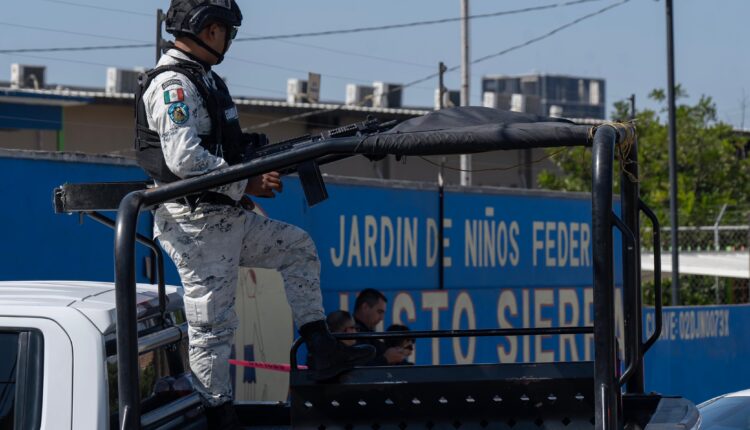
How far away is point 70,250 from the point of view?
8.38 m

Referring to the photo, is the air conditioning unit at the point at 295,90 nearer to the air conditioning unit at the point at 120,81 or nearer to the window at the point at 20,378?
the air conditioning unit at the point at 120,81

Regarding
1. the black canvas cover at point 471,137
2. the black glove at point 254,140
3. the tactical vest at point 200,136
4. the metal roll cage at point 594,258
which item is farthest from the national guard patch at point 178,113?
the black canvas cover at point 471,137

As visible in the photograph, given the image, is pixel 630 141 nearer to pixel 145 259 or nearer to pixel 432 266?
pixel 145 259

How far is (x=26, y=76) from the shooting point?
2977 cm

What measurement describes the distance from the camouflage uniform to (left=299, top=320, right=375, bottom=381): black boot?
277 mm

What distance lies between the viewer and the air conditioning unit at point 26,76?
29297mm

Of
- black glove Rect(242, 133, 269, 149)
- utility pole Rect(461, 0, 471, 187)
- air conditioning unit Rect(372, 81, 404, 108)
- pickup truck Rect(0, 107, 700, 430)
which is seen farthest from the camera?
air conditioning unit Rect(372, 81, 404, 108)

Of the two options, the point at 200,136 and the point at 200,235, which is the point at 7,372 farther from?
the point at 200,136

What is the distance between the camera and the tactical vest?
395 centimetres

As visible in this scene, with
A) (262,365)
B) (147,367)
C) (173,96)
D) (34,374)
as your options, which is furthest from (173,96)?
(262,365)

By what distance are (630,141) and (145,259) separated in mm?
5519

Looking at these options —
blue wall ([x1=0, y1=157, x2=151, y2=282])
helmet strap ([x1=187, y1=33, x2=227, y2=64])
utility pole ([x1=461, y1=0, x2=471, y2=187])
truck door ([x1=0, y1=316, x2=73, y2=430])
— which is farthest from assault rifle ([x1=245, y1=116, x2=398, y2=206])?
utility pole ([x1=461, y1=0, x2=471, y2=187])

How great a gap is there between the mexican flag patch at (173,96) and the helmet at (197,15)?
286 mm

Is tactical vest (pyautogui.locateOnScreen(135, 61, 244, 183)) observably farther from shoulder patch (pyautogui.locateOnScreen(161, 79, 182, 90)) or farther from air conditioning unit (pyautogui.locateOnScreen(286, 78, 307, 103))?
air conditioning unit (pyautogui.locateOnScreen(286, 78, 307, 103))
